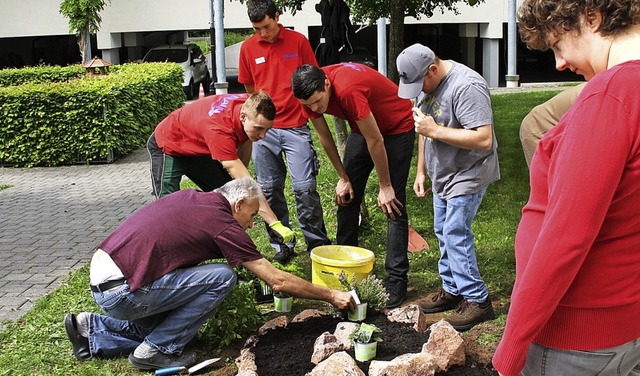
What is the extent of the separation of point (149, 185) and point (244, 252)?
21.7 feet

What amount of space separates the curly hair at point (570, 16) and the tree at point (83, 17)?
23550 millimetres

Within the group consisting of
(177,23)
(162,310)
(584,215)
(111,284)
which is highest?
(177,23)

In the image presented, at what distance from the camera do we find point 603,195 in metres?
1.74

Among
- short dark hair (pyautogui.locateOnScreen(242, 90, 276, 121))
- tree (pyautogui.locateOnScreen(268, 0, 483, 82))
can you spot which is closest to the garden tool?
short dark hair (pyautogui.locateOnScreen(242, 90, 276, 121))

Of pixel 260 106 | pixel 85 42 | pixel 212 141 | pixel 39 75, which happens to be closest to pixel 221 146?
pixel 212 141

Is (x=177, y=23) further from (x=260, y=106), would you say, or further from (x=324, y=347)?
(x=324, y=347)

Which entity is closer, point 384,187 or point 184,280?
point 184,280

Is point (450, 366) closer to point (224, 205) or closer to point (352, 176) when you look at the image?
point (224, 205)

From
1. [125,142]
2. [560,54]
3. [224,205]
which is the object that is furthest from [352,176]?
[125,142]

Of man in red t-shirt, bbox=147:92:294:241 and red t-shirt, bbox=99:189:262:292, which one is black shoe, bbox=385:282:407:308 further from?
red t-shirt, bbox=99:189:262:292

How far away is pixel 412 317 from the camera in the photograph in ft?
15.4

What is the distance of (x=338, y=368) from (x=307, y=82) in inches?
75.0

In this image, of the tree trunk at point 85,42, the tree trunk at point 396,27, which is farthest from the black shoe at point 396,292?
the tree trunk at point 85,42

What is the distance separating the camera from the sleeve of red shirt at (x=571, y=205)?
1.72 meters
